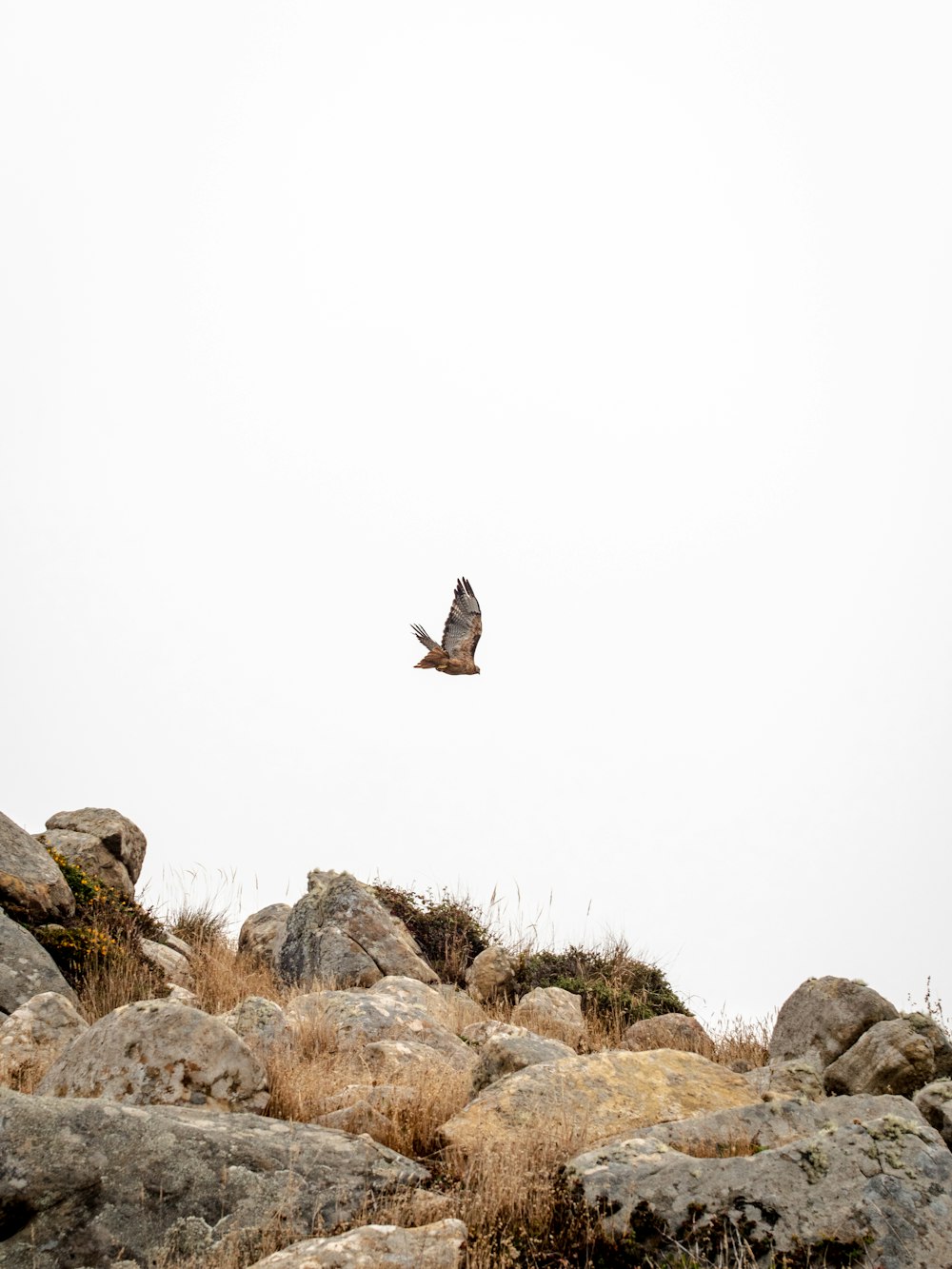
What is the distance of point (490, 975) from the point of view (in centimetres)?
1741

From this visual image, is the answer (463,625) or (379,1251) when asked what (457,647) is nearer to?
(463,625)

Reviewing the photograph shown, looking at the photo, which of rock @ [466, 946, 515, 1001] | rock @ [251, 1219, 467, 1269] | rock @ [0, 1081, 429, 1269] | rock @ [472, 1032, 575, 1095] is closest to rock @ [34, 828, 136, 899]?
rock @ [466, 946, 515, 1001]

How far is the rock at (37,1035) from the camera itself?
8047 millimetres

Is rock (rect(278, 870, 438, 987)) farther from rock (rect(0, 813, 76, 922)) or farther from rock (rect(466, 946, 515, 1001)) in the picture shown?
rock (rect(0, 813, 76, 922))

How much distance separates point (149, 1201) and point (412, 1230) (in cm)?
148

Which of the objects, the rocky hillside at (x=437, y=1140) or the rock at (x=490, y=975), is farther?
the rock at (x=490, y=975)

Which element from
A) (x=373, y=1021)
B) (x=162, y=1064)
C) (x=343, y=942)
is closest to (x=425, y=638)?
(x=343, y=942)

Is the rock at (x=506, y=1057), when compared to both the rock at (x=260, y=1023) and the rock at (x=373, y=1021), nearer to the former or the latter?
the rock at (x=373, y=1021)

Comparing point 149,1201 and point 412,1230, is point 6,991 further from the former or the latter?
point 412,1230

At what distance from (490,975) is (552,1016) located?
3903 millimetres

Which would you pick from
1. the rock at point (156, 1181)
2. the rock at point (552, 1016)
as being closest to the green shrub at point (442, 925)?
the rock at point (552, 1016)

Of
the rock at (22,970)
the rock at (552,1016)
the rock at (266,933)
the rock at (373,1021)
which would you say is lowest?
the rock at (266,933)

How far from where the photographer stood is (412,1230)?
508cm

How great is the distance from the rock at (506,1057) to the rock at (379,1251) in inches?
129
